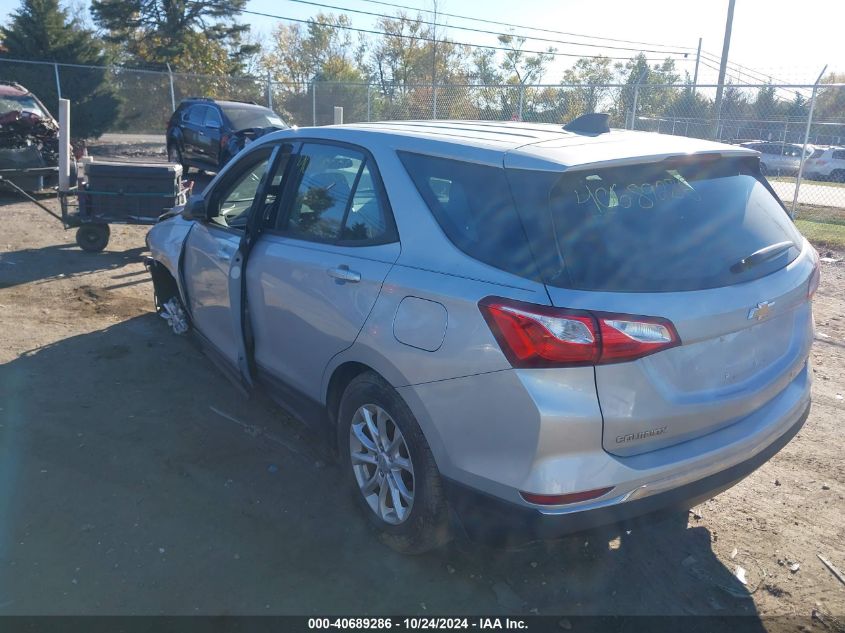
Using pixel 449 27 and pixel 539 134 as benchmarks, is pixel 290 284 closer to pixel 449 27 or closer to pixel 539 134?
pixel 539 134

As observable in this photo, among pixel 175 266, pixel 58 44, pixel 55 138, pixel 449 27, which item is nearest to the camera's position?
pixel 175 266

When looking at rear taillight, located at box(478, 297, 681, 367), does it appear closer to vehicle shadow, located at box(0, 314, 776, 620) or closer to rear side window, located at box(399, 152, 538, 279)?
rear side window, located at box(399, 152, 538, 279)

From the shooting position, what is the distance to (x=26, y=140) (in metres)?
12.6

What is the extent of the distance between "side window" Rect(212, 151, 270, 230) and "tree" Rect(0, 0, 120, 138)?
24.3 metres

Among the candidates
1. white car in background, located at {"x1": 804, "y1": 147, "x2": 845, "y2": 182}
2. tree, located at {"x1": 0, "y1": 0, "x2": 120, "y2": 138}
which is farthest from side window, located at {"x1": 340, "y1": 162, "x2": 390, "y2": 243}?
tree, located at {"x1": 0, "y1": 0, "x2": 120, "y2": 138}

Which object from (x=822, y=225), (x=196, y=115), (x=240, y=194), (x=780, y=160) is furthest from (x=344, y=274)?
(x=780, y=160)

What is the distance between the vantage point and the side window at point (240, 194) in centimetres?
435

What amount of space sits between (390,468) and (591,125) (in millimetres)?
1881

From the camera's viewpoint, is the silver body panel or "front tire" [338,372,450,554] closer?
the silver body panel

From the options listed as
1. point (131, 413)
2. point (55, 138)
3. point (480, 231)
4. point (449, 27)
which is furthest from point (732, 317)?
point (449, 27)

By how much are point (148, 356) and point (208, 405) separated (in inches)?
44.1

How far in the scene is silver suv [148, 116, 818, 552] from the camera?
2.36 metres

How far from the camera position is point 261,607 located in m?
2.82

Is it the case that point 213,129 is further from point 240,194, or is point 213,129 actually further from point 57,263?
point 240,194
